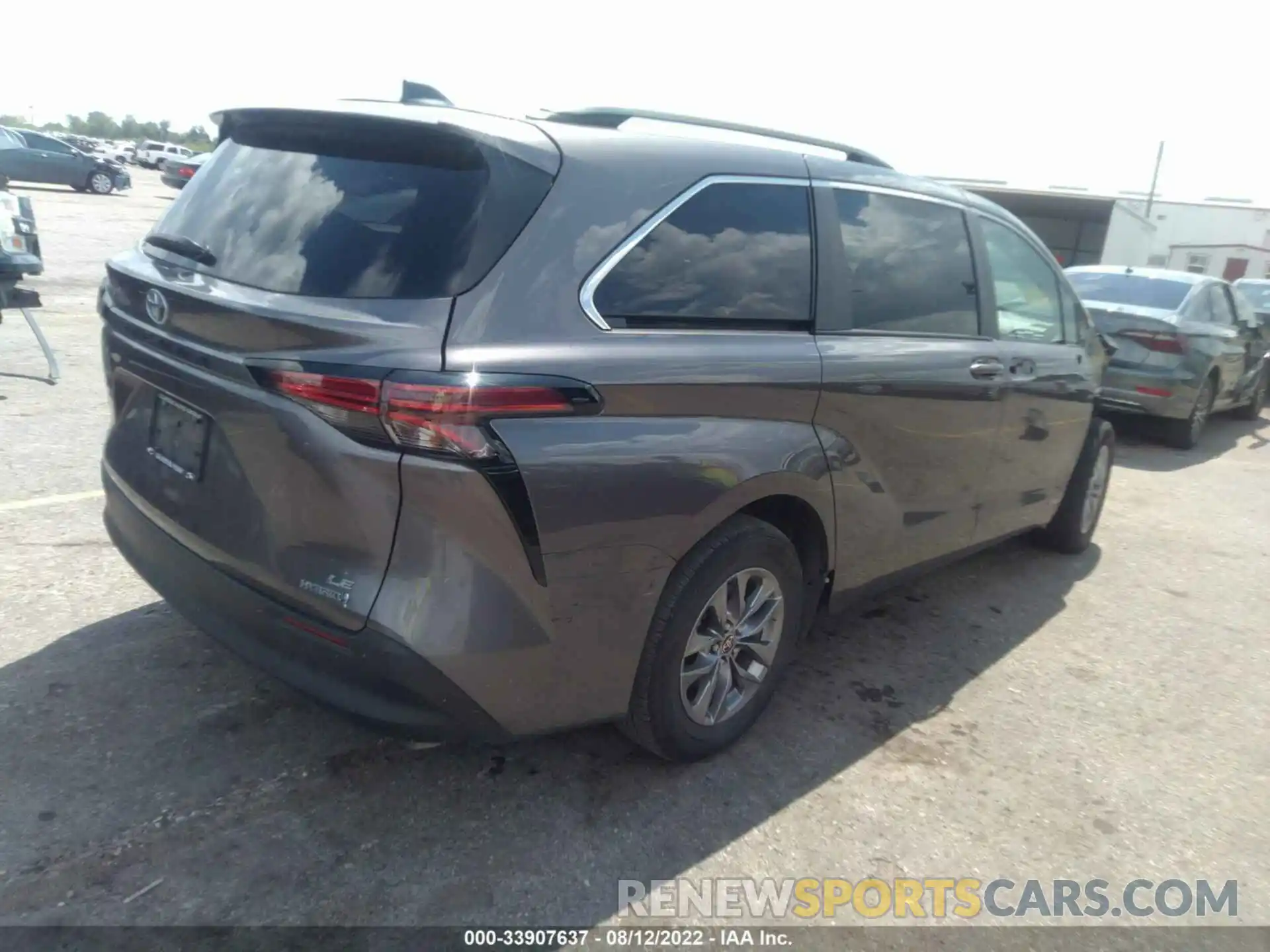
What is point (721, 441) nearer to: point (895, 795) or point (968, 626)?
point (895, 795)

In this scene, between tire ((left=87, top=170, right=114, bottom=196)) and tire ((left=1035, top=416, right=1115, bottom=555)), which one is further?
tire ((left=87, top=170, right=114, bottom=196))

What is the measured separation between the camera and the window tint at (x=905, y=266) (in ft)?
11.2

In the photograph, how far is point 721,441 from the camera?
2.82 metres

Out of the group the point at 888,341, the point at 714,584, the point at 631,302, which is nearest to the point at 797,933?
the point at 714,584

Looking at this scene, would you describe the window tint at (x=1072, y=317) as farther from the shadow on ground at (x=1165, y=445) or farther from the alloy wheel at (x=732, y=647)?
the shadow on ground at (x=1165, y=445)

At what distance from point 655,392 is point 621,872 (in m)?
1.30

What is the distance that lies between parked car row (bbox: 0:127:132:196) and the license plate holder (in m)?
30.6

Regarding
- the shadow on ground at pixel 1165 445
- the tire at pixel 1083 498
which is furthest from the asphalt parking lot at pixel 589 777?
the shadow on ground at pixel 1165 445

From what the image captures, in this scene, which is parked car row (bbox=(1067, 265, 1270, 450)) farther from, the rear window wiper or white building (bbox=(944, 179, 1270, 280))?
white building (bbox=(944, 179, 1270, 280))

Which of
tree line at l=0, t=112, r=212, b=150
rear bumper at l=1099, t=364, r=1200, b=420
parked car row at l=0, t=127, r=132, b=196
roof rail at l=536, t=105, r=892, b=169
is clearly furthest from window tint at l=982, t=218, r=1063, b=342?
tree line at l=0, t=112, r=212, b=150

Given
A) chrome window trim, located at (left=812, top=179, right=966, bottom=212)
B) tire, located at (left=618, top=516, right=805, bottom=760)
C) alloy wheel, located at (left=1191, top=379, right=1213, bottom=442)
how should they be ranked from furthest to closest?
alloy wheel, located at (left=1191, top=379, right=1213, bottom=442) < chrome window trim, located at (left=812, top=179, right=966, bottom=212) < tire, located at (left=618, top=516, right=805, bottom=760)

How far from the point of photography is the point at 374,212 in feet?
8.27

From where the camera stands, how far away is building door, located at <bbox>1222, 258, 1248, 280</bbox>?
32594 mm

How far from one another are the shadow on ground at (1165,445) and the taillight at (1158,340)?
2.14 feet
